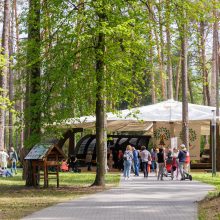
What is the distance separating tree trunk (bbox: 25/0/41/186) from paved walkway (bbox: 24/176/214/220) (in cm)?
365

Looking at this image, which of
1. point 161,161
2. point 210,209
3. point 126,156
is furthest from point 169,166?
point 210,209

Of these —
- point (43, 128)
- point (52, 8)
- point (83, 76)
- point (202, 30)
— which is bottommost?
point (43, 128)

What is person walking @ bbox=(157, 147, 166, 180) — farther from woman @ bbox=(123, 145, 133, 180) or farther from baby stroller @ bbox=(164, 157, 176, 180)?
woman @ bbox=(123, 145, 133, 180)

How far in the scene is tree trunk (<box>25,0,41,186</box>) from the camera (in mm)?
22297

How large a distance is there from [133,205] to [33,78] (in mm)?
8420

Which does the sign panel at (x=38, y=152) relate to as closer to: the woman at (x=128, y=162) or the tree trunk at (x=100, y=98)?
the tree trunk at (x=100, y=98)

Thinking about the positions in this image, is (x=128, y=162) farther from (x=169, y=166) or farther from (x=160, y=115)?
(x=160, y=115)

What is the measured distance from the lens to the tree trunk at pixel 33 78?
22.3 meters

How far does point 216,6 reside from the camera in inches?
917

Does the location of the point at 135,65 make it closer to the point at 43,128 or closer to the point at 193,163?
the point at 43,128

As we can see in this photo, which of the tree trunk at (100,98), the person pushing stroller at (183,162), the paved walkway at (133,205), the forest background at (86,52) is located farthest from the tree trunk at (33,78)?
the person pushing stroller at (183,162)

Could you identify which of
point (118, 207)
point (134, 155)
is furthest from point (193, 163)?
point (118, 207)

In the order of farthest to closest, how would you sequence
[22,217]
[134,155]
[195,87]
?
[195,87] → [134,155] → [22,217]

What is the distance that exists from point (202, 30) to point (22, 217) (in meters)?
38.6
